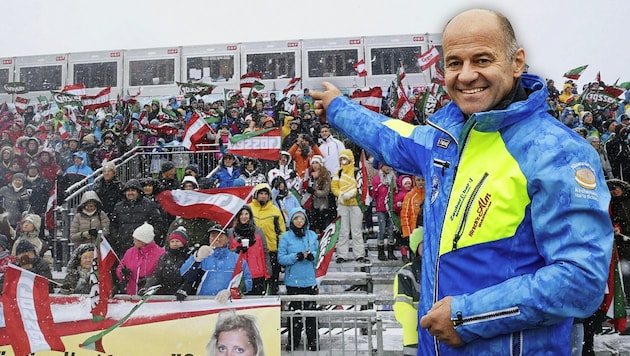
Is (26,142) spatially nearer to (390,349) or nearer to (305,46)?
(390,349)

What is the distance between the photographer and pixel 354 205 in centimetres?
989

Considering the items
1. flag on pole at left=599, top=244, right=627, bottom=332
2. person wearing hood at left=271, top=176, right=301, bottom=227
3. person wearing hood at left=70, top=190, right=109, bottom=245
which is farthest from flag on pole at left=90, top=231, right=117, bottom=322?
flag on pole at left=599, top=244, right=627, bottom=332

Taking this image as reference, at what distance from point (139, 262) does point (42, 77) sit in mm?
24379

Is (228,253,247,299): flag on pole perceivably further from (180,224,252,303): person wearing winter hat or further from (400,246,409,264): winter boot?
(400,246,409,264): winter boot

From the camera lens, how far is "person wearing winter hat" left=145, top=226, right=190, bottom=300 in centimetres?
623

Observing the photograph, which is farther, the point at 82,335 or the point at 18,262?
the point at 18,262

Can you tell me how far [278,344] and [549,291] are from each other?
413 cm

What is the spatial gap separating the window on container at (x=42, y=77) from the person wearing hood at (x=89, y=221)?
21.2 m

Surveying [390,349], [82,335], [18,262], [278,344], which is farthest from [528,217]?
[18,262]

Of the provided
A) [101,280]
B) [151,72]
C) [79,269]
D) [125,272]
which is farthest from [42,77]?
[101,280]

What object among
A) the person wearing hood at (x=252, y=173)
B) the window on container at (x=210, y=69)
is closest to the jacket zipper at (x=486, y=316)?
the person wearing hood at (x=252, y=173)

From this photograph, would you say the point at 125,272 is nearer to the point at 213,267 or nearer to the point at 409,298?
the point at 213,267

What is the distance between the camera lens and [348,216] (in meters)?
9.83

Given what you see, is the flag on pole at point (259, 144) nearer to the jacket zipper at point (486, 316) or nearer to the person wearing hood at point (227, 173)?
the person wearing hood at point (227, 173)
